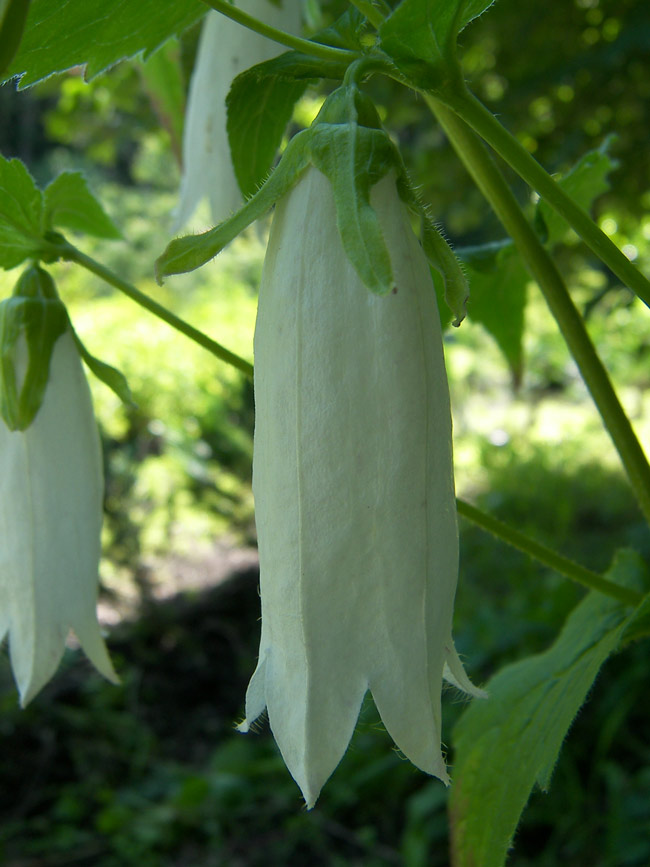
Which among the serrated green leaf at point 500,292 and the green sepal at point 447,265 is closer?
the green sepal at point 447,265

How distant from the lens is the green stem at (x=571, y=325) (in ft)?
2.00

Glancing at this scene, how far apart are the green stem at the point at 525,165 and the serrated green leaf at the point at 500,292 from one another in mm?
428

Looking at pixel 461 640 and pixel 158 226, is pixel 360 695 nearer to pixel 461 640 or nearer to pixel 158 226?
pixel 461 640

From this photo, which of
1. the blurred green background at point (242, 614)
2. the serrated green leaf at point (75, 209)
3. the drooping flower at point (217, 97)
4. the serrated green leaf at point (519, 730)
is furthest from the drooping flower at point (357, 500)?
the blurred green background at point (242, 614)

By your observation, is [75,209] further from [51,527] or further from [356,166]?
[356,166]

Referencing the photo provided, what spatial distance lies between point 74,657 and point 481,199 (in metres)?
2.03

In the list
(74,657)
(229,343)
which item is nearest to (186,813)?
(74,657)

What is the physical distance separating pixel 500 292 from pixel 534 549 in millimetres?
462

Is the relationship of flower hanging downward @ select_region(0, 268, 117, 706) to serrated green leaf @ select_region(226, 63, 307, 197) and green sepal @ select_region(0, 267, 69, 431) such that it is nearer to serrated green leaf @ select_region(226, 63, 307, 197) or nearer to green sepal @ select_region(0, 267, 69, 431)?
green sepal @ select_region(0, 267, 69, 431)

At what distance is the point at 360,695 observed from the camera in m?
0.43

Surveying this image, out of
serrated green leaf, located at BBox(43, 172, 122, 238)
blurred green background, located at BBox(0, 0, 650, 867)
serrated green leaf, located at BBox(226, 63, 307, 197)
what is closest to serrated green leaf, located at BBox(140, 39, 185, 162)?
blurred green background, located at BBox(0, 0, 650, 867)

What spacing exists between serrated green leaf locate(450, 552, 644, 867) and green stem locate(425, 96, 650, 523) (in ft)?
0.42

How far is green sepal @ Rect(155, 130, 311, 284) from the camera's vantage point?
0.45 m

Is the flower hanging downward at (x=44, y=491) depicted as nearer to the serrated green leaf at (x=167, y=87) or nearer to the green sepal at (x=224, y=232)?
the green sepal at (x=224, y=232)
